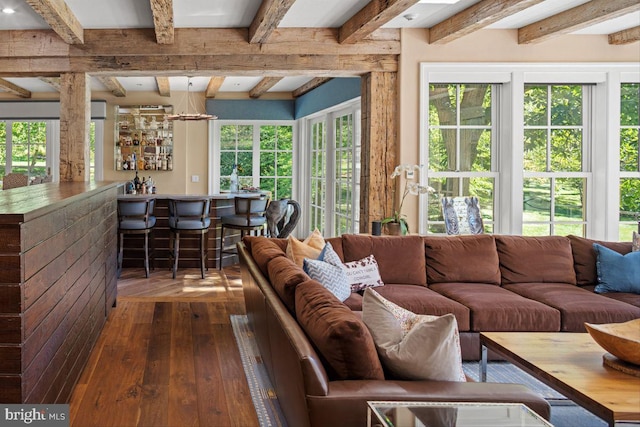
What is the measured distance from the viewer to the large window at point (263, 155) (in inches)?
449

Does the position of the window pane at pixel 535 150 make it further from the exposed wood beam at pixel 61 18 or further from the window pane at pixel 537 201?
the exposed wood beam at pixel 61 18

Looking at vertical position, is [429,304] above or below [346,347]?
below

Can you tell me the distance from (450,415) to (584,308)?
8.58ft

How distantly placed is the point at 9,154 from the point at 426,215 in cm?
829

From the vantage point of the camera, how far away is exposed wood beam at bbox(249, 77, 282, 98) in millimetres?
9023

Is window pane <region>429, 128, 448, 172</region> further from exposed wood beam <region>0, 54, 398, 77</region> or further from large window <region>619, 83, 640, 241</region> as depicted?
large window <region>619, 83, 640, 241</region>

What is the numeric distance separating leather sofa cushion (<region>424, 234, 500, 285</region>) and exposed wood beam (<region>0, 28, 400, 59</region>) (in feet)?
6.98

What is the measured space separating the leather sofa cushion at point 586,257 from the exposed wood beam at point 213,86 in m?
5.85

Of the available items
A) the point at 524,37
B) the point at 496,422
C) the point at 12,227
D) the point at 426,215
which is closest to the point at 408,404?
the point at 496,422

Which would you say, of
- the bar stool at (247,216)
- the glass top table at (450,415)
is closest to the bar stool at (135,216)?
the bar stool at (247,216)

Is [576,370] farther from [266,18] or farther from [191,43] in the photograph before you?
[191,43]

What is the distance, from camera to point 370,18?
5133mm

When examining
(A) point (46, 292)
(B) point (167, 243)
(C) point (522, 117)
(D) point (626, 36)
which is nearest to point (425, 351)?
(A) point (46, 292)

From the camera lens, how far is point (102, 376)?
3871mm
